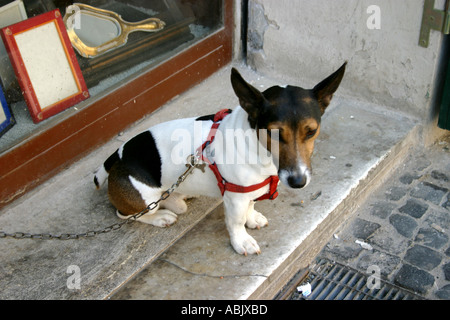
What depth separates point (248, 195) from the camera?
2.92 metres

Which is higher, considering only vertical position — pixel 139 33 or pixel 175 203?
pixel 139 33

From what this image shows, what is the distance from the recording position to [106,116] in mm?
4242

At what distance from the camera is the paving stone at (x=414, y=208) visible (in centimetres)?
376

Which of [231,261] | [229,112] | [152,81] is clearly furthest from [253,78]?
[231,261]

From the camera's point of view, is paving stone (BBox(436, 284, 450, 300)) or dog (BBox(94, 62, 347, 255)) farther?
paving stone (BBox(436, 284, 450, 300))

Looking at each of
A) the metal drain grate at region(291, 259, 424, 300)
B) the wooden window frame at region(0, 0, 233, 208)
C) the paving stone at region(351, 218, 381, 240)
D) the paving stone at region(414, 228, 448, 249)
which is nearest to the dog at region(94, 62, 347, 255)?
the metal drain grate at region(291, 259, 424, 300)

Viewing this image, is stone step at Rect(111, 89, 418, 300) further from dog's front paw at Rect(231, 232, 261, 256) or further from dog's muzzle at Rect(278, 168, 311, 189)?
dog's muzzle at Rect(278, 168, 311, 189)

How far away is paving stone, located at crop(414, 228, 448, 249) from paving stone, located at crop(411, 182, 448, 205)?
334 millimetres

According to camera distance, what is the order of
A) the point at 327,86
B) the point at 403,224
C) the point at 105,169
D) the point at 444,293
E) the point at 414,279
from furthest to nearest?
1. the point at 403,224
2. the point at 105,169
3. the point at 414,279
4. the point at 444,293
5. the point at 327,86

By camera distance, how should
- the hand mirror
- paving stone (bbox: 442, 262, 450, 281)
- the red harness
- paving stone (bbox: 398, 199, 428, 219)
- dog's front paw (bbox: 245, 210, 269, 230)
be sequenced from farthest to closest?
1. the hand mirror
2. paving stone (bbox: 398, 199, 428, 219)
3. dog's front paw (bbox: 245, 210, 269, 230)
4. paving stone (bbox: 442, 262, 450, 281)
5. the red harness

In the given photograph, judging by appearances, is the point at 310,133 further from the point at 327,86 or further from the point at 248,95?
the point at 248,95

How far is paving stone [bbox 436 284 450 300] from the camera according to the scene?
3139mm

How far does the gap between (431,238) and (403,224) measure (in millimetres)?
218

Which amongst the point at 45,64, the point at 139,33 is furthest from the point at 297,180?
the point at 139,33
